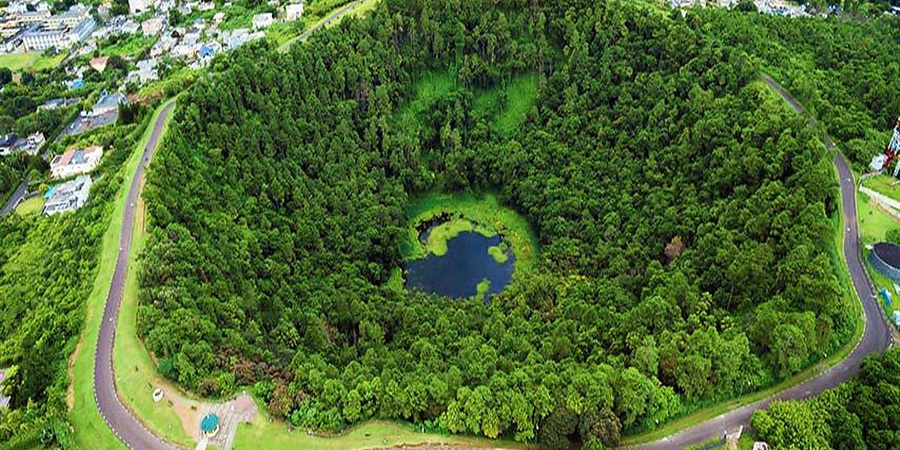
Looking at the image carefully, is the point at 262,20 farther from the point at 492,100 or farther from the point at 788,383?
the point at 788,383

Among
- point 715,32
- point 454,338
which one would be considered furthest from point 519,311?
point 715,32

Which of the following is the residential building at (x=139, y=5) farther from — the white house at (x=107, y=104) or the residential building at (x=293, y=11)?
the white house at (x=107, y=104)

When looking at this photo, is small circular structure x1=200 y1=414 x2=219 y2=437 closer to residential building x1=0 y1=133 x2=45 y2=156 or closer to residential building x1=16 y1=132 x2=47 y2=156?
residential building x1=16 y1=132 x2=47 y2=156

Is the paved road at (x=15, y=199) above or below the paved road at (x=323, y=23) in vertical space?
below

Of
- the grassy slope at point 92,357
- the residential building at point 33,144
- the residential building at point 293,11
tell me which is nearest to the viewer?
the grassy slope at point 92,357

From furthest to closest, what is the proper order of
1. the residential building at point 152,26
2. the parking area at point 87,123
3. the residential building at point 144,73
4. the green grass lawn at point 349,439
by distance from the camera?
the residential building at point 152,26
the residential building at point 144,73
the parking area at point 87,123
the green grass lawn at point 349,439

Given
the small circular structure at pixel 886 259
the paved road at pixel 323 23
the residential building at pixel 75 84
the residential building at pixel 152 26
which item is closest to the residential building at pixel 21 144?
the residential building at pixel 75 84


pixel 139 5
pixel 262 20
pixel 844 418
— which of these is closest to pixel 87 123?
pixel 262 20
